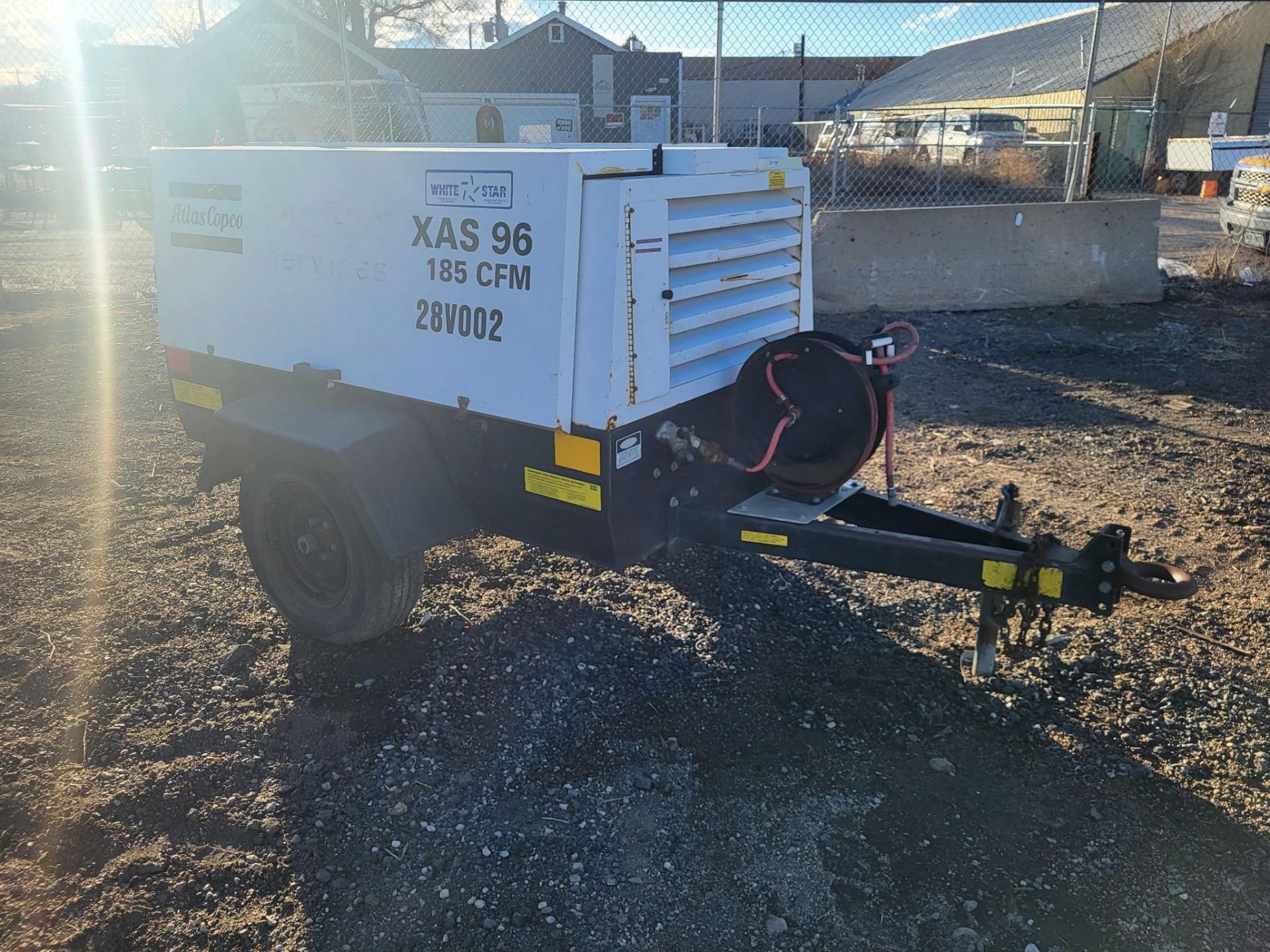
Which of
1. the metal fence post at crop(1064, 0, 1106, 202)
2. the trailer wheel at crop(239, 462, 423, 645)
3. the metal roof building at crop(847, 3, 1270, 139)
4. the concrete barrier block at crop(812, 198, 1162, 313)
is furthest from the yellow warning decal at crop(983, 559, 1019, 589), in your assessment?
the metal roof building at crop(847, 3, 1270, 139)

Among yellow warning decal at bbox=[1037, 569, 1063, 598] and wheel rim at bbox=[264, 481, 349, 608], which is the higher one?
yellow warning decal at bbox=[1037, 569, 1063, 598]

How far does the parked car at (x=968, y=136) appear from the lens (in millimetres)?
18016

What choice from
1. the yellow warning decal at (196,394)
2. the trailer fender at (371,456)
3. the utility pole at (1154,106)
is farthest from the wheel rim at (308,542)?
the utility pole at (1154,106)

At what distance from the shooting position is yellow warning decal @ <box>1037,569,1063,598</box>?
8.99 ft

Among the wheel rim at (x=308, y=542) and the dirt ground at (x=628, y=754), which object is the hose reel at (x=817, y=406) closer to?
the dirt ground at (x=628, y=754)

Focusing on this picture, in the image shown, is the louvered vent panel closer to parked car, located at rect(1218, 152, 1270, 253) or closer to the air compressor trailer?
the air compressor trailer

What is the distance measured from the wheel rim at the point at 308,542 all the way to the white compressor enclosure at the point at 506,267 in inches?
20.5

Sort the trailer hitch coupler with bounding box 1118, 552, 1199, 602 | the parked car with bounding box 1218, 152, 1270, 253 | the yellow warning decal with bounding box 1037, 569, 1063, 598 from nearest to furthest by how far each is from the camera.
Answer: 1. the trailer hitch coupler with bounding box 1118, 552, 1199, 602
2. the yellow warning decal with bounding box 1037, 569, 1063, 598
3. the parked car with bounding box 1218, 152, 1270, 253

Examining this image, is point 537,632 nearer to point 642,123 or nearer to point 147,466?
point 147,466

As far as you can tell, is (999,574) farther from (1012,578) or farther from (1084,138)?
(1084,138)

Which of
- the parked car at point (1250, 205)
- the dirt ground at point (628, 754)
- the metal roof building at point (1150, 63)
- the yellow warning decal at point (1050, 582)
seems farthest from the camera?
the metal roof building at point (1150, 63)

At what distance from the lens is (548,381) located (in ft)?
9.50

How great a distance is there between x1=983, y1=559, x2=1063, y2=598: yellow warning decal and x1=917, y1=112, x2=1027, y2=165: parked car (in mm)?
13992

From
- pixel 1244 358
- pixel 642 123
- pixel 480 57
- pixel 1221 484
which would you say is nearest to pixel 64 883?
pixel 1221 484
